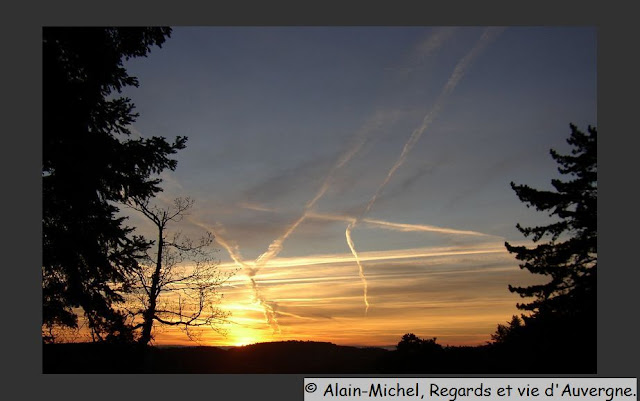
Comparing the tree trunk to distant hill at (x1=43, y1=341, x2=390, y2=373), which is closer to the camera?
distant hill at (x1=43, y1=341, x2=390, y2=373)

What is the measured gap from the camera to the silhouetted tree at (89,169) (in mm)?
12961

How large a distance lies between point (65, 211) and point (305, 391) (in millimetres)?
8631

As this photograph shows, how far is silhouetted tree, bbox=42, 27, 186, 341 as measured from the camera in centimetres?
1296

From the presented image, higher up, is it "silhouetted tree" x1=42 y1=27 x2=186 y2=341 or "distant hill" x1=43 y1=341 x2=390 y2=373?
"silhouetted tree" x1=42 y1=27 x2=186 y2=341

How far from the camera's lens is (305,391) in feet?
34.7

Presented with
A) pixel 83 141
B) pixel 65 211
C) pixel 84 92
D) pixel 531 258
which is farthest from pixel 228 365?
pixel 531 258

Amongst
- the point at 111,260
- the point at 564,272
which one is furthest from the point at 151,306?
the point at 564,272

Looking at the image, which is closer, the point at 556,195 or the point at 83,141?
the point at 83,141

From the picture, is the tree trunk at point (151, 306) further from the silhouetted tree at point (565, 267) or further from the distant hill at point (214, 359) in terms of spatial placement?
the silhouetted tree at point (565, 267)

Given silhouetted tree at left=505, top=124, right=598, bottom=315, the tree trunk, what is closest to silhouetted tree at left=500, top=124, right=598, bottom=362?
silhouetted tree at left=505, top=124, right=598, bottom=315

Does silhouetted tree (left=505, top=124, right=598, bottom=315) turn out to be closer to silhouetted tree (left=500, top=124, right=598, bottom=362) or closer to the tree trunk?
silhouetted tree (left=500, top=124, right=598, bottom=362)

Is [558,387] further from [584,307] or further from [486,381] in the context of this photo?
[584,307]

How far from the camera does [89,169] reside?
13.2m

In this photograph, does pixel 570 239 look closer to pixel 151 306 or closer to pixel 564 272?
pixel 564 272
